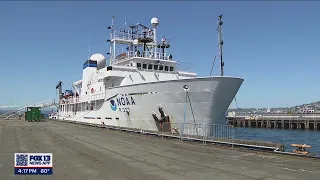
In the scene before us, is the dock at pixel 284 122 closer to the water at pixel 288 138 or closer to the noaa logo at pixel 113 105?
the water at pixel 288 138

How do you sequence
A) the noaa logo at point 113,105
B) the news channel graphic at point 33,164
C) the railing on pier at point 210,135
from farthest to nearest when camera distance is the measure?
the noaa logo at point 113,105
the railing on pier at point 210,135
the news channel graphic at point 33,164

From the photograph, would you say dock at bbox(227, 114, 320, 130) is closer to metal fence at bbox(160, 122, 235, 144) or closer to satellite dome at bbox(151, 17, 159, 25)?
satellite dome at bbox(151, 17, 159, 25)

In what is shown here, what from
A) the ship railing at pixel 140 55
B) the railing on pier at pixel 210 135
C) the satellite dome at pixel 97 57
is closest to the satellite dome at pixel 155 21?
the ship railing at pixel 140 55

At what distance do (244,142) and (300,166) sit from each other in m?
4.41

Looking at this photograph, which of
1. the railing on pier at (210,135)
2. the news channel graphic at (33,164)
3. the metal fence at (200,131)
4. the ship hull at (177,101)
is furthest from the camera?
the ship hull at (177,101)

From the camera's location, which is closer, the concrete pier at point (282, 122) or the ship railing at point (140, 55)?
the ship railing at point (140, 55)

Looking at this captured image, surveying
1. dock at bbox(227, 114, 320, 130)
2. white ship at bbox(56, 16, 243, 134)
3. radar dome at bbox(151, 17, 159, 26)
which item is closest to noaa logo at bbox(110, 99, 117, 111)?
white ship at bbox(56, 16, 243, 134)

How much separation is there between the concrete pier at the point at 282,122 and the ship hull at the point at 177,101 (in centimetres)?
3903

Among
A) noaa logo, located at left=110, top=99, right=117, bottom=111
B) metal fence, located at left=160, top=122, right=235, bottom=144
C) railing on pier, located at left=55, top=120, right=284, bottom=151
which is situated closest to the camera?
railing on pier, located at left=55, top=120, right=284, bottom=151

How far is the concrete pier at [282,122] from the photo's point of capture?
53.2 m

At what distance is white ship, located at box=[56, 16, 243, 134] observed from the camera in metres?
20.0

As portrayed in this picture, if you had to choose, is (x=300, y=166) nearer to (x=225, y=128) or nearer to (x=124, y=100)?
(x=225, y=128)

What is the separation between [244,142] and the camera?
14172mm

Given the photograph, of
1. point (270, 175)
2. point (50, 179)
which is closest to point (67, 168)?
point (50, 179)
